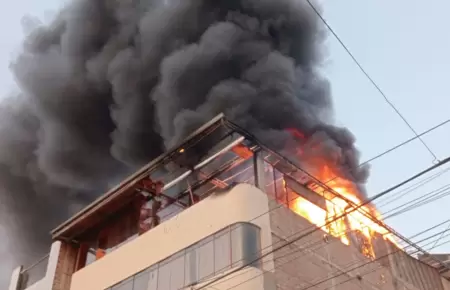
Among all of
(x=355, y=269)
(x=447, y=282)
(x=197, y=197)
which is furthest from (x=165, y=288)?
(x=447, y=282)

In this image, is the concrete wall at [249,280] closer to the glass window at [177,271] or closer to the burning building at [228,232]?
the burning building at [228,232]

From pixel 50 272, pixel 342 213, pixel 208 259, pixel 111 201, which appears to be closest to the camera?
pixel 208 259

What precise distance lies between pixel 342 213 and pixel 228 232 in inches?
196

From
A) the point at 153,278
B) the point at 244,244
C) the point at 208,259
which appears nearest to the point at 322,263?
the point at 244,244

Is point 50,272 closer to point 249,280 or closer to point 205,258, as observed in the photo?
point 205,258

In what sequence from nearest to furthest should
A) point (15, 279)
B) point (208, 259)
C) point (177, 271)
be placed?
point (208, 259)
point (177, 271)
point (15, 279)

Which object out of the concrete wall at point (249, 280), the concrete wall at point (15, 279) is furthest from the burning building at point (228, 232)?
the concrete wall at point (15, 279)

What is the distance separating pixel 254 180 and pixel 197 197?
11.4 feet

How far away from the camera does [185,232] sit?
16516mm

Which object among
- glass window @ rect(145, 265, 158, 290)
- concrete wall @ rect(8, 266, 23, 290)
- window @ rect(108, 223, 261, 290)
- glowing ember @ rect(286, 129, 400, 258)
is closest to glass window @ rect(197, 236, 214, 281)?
window @ rect(108, 223, 261, 290)

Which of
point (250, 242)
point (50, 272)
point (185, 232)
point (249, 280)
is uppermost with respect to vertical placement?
point (50, 272)

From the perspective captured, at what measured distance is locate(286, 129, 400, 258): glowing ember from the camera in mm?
17609

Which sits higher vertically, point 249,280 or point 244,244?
point 244,244

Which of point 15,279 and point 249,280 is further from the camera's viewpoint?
point 15,279
